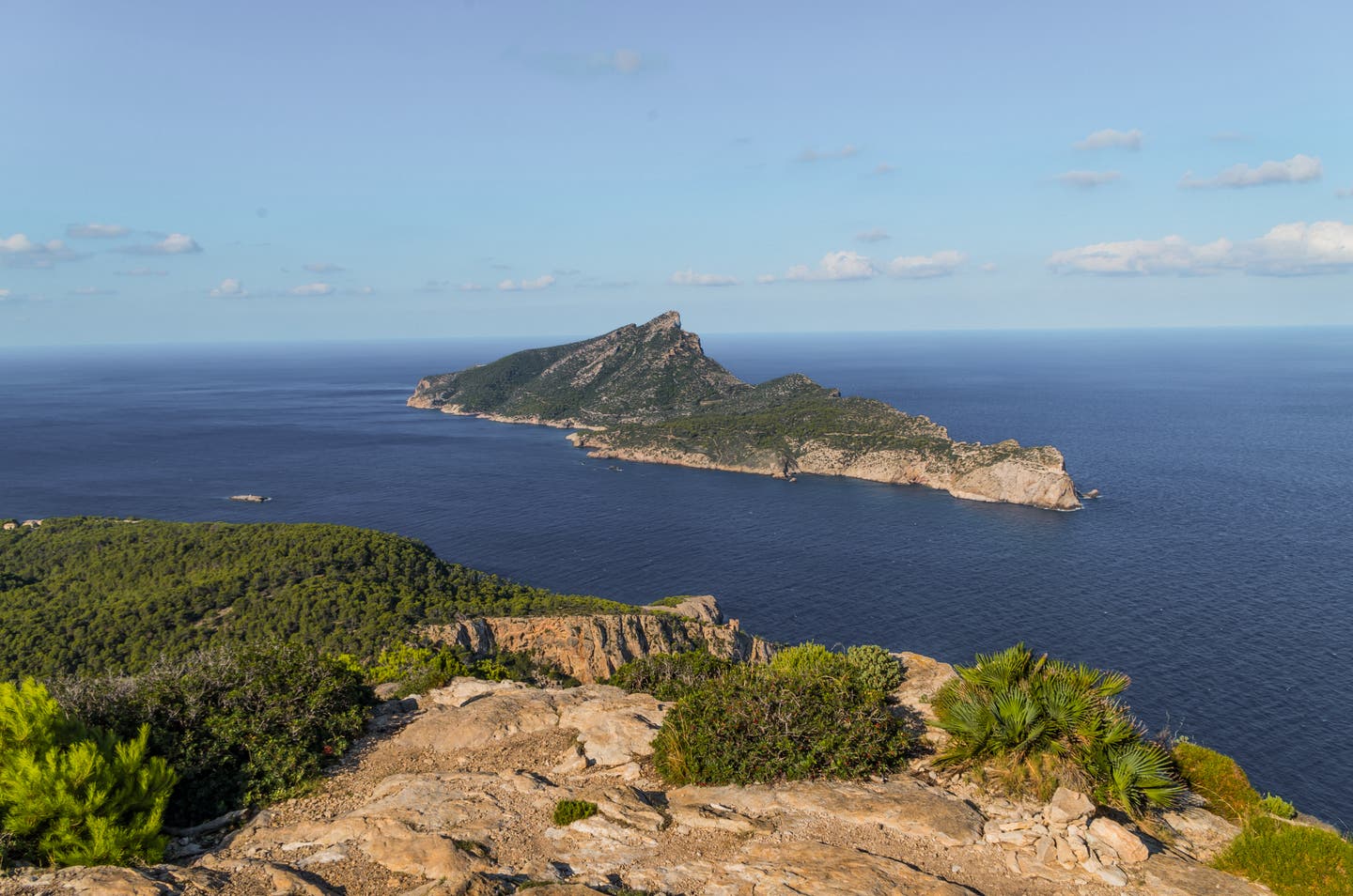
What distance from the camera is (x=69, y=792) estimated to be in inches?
477

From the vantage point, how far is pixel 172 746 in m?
15.2

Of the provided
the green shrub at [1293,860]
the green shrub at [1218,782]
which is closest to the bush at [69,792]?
the green shrub at [1293,860]

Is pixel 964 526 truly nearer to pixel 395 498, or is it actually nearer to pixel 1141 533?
pixel 1141 533

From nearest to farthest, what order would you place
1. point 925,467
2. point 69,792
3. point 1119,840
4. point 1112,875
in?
1. point 1112,875
2. point 69,792
3. point 1119,840
4. point 925,467

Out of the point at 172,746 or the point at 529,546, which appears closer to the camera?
the point at 172,746

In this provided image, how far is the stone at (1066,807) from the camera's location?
42.7ft

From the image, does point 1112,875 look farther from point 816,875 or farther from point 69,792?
point 69,792

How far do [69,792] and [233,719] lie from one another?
13.8 feet

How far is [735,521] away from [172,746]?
93.1 meters

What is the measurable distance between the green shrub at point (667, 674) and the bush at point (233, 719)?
769cm

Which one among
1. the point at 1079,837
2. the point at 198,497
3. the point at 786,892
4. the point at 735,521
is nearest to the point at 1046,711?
the point at 1079,837

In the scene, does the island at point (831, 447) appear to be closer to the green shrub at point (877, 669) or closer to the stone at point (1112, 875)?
the green shrub at point (877, 669)

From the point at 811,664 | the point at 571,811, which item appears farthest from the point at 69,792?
the point at 811,664

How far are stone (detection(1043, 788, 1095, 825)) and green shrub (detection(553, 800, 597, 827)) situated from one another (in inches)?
325
